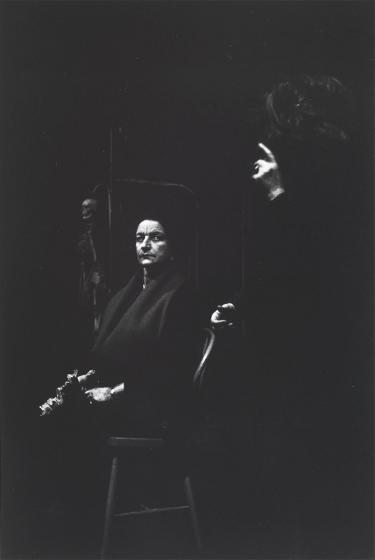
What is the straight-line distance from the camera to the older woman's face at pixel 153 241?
2.56m

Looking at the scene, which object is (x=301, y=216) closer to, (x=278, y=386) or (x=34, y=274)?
(x=278, y=386)

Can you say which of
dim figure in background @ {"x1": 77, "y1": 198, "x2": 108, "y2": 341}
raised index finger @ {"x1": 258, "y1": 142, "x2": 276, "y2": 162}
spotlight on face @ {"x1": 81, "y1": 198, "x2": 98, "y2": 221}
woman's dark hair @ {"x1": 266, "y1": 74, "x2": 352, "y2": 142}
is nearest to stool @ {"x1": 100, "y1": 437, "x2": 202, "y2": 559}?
dim figure in background @ {"x1": 77, "y1": 198, "x2": 108, "y2": 341}

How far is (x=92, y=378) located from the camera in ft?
8.32

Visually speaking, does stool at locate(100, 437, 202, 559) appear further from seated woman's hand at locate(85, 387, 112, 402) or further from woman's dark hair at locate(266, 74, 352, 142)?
woman's dark hair at locate(266, 74, 352, 142)

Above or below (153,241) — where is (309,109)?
above

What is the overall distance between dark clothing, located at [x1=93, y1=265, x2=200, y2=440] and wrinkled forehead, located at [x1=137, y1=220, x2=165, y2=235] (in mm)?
167

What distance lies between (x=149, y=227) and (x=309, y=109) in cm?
80

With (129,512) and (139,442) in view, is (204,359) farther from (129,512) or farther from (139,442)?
(129,512)

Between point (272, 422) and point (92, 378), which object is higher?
Result: point (92, 378)

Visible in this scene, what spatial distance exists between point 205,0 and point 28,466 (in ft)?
6.28

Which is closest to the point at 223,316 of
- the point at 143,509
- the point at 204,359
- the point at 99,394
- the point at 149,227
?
the point at 204,359

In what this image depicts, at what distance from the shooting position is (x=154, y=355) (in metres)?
2.49

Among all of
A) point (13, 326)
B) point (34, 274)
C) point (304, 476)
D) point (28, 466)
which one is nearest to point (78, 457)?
point (28, 466)

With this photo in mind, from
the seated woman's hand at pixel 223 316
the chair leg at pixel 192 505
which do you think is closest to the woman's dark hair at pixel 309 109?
the seated woman's hand at pixel 223 316
